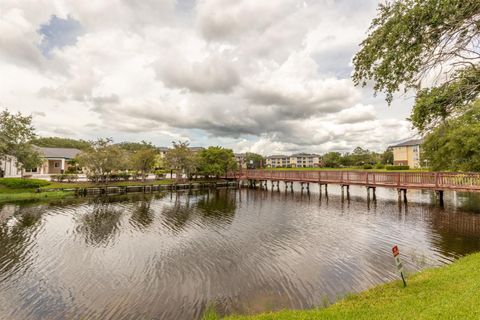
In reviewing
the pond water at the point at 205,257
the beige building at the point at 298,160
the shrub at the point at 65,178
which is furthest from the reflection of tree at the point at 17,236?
the beige building at the point at 298,160

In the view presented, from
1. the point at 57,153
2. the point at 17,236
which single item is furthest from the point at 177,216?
the point at 57,153

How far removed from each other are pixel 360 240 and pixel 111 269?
38.7ft

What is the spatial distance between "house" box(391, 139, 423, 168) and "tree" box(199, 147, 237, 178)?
6071 centimetres

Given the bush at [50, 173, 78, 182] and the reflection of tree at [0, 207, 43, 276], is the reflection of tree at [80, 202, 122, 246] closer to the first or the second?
the reflection of tree at [0, 207, 43, 276]

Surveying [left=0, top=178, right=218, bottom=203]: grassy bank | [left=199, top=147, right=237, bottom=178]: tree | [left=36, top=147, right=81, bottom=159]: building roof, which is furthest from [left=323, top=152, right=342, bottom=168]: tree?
[left=0, top=178, right=218, bottom=203]: grassy bank

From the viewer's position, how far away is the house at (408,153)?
233 ft

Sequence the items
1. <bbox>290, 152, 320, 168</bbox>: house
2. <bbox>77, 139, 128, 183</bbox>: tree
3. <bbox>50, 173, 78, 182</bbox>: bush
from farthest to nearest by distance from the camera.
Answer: <bbox>290, 152, 320, 168</bbox>: house
<bbox>50, 173, 78, 182</bbox>: bush
<bbox>77, 139, 128, 183</bbox>: tree

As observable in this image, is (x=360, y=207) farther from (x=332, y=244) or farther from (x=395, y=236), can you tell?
(x=332, y=244)

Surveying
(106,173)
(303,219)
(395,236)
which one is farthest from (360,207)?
(106,173)

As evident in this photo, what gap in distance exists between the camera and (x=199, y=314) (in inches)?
253

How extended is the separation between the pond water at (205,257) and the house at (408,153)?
211 feet

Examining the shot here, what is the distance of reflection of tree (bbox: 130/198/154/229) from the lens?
1620 centimetres

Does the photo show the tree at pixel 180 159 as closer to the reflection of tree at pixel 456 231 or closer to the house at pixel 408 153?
the reflection of tree at pixel 456 231

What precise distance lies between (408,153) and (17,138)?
93624 millimetres
